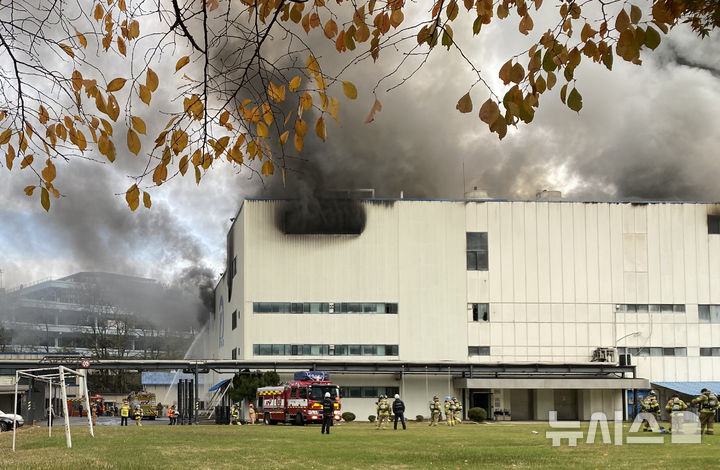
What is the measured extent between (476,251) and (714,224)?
18.6 metres

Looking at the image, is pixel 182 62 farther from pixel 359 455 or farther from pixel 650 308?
pixel 650 308

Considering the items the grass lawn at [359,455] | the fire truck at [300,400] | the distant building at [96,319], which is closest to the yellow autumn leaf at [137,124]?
the grass lawn at [359,455]

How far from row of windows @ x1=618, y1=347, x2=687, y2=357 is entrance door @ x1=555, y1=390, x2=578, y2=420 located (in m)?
4.84

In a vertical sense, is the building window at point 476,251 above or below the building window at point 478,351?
above

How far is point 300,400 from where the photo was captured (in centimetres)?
4944

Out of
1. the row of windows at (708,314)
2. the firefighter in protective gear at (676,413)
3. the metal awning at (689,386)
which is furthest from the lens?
the row of windows at (708,314)

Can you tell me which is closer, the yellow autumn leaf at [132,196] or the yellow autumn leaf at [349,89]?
the yellow autumn leaf at [349,89]

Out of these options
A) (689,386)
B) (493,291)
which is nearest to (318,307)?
(493,291)

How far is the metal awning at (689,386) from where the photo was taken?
6397 centimetres

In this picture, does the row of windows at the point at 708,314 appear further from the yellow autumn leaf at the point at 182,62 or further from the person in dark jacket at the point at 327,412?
the yellow autumn leaf at the point at 182,62

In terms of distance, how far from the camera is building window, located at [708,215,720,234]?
227 feet

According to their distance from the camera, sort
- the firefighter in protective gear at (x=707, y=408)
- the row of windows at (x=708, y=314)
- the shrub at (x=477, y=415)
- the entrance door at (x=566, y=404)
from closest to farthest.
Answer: the firefighter in protective gear at (x=707, y=408) < the shrub at (x=477, y=415) < the entrance door at (x=566, y=404) < the row of windows at (x=708, y=314)

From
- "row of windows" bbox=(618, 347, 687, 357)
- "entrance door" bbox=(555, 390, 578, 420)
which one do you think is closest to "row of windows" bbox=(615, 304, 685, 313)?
"row of windows" bbox=(618, 347, 687, 357)

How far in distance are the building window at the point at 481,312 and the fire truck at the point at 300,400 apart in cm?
1869
